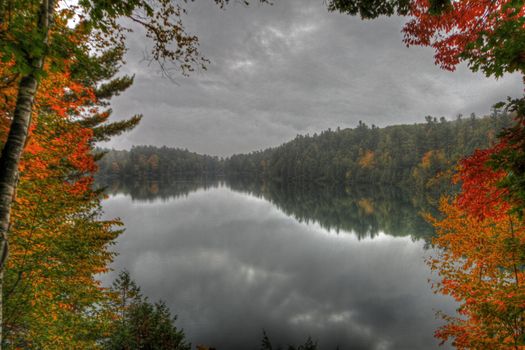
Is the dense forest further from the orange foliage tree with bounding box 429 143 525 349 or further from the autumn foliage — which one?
the autumn foliage

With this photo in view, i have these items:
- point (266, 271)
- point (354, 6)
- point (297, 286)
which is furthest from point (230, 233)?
point (354, 6)

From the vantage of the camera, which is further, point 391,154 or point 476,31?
point 391,154

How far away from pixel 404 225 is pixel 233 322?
36.7 meters

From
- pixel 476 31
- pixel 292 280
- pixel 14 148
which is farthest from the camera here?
pixel 292 280

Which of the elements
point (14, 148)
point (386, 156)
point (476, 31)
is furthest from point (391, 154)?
point (14, 148)

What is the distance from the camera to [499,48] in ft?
13.7

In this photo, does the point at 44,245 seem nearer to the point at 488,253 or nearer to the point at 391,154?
the point at 488,253

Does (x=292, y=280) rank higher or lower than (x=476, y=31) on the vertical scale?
lower

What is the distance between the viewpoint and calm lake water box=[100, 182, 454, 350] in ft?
50.6

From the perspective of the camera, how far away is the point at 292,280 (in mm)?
22422

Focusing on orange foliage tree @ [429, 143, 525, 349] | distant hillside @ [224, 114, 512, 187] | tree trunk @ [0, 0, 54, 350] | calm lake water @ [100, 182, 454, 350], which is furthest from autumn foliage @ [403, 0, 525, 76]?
distant hillside @ [224, 114, 512, 187]

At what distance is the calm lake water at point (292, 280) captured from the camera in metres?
15.4

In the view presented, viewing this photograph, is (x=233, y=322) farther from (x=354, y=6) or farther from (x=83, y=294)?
(x=354, y=6)

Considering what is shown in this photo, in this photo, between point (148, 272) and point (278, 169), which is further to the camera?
point (278, 169)
